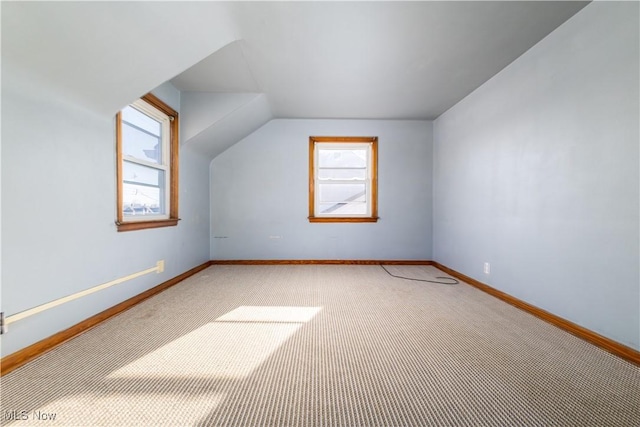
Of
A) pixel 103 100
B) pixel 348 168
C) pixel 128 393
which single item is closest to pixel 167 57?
pixel 103 100

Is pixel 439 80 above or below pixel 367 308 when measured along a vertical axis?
above

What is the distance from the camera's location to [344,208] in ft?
14.2

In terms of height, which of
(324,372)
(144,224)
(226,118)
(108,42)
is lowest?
(324,372)

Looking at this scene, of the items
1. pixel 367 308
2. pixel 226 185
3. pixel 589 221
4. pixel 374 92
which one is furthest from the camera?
pixel 226 185

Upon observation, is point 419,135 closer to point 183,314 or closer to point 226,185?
point 226,185

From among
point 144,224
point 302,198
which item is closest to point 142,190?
point 144,224

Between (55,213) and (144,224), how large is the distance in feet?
2.78

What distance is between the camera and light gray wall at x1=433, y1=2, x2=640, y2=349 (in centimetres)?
157

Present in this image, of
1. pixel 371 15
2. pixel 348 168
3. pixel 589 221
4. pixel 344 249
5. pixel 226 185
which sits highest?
pixel 371 15

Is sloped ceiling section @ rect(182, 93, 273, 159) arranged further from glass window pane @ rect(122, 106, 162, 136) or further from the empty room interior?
glass window pane @ rect(122, 106, 162, 136)

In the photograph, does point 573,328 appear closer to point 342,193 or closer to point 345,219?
point 345,219

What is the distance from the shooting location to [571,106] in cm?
191

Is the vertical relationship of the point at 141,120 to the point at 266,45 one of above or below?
below

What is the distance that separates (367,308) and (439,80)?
8.10 ft
